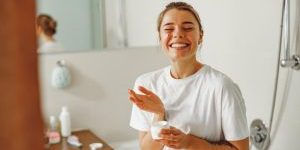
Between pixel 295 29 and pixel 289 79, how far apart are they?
19cm

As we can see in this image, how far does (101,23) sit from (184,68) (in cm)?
77

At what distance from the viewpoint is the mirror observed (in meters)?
1.76

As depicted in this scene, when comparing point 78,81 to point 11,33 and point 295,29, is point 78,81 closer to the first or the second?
point 295,29

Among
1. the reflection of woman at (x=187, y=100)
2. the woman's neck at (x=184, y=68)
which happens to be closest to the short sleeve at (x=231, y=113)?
the reflection of woman at (x=187, y=100)

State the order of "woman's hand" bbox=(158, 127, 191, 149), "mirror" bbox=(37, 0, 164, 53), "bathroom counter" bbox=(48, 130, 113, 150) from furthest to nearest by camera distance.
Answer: "mirror" bbox=(37, 0, 164, 53) → "bathroom counter" bbox=(48, 130, 113, 150) → "woman's hand" bbox=(158, 127, 191, 149)

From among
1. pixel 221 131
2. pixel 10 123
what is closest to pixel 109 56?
pixel 221 131

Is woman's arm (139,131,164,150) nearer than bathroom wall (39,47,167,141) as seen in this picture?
Yes

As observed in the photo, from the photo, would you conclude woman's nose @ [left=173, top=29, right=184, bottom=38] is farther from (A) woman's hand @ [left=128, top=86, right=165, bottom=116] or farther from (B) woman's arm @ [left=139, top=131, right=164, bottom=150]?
(B) woman's arm @ [left=139, top=131, right=164, bottom=150]

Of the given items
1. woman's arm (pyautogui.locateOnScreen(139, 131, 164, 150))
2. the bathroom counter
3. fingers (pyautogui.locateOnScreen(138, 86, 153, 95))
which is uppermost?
fingers (pyautogui.locateOnScreen(138, 86, 153, 95))

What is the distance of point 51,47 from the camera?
174 centimetres

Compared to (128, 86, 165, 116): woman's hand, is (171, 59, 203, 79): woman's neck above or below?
above

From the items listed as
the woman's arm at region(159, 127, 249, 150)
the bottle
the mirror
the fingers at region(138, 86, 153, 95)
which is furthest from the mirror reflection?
the woman's arm at region(159, 127, 249, 150)

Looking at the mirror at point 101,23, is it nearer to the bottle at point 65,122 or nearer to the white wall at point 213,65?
the white wall at point 213,65

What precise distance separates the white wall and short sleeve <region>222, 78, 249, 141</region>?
396mm
